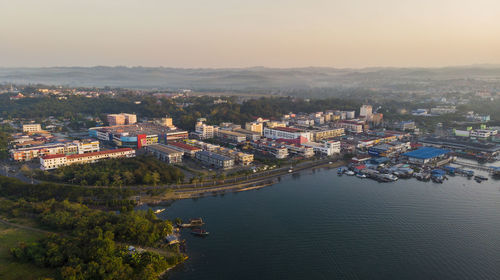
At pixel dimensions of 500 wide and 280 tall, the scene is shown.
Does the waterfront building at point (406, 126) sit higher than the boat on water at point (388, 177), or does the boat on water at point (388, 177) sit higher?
the waterfront building at point (406, 126)

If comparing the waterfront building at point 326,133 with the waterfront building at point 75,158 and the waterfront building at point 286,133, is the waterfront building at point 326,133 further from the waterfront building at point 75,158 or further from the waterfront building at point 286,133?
the waterfront building at point 75,158

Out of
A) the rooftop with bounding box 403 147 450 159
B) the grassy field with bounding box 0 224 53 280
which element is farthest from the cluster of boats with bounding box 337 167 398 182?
the grassy field with bounding box 0 224 53 280

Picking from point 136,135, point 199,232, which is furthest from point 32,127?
point 199,232

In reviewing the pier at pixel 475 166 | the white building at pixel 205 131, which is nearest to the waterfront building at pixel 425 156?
the pier at pixel 475 166

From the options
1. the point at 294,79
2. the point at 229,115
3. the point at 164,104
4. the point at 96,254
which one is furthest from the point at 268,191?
the point at 294,79

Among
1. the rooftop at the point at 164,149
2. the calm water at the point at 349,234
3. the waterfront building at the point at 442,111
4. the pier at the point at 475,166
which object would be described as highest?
the waterfront building at the point at 442,111

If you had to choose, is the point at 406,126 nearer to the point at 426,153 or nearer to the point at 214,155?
the point at 426,153

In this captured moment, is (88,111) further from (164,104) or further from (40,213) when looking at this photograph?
(40,213)
